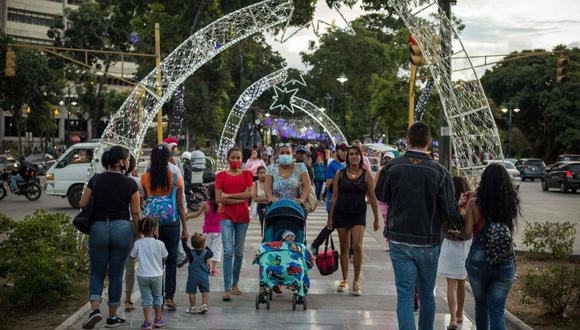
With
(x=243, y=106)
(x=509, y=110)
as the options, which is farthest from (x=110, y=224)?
(x=509, y=110)

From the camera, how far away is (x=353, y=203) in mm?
9531

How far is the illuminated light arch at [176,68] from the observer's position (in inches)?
707

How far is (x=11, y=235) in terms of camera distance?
938 cm

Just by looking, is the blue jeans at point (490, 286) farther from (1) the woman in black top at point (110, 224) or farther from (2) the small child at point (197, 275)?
(1) the woman in black top at point (110, 224)

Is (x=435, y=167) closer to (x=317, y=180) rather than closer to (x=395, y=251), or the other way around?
(x=395, y=251)

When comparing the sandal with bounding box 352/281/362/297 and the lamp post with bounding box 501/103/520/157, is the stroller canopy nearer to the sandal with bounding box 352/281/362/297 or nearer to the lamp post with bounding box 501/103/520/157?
the sandal with bounding box 352/281/362/297

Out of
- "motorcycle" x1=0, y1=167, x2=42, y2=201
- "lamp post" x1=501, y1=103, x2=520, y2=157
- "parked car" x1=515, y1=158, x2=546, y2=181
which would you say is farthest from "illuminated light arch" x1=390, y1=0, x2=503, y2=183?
"lamp post" x1=501, y1=103, x2=520, y2=157

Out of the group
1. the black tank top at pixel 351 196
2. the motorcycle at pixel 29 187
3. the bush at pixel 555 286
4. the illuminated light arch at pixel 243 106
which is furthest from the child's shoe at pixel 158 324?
the illuminated light arch at pixel 243 106

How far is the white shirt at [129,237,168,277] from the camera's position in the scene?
771 centimetres

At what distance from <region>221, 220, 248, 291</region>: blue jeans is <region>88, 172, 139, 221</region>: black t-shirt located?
6.22ft

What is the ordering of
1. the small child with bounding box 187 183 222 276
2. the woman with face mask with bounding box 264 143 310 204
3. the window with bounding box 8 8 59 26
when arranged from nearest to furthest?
the woman with face mask with bounding box 264 143 310 204
the small child with bounding box 187 183 222 276
the window with bounding box 8 8 59 26

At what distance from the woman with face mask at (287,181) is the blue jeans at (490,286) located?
133 inches

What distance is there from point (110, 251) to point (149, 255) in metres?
0.39

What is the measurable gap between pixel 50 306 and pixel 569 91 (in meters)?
57.4
